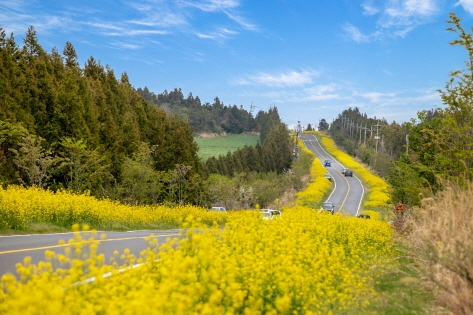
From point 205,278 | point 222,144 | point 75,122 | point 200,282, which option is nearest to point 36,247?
point 200,282

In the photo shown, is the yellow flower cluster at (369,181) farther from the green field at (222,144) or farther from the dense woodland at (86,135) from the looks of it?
the green field at (222,144)

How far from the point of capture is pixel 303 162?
8219 centimetres

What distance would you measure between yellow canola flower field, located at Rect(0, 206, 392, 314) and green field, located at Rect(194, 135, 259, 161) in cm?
8919

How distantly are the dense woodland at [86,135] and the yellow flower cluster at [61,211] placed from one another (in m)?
4.85

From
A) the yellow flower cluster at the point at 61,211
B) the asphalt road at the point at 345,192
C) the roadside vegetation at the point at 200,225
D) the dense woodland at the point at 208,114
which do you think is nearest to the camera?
the roadside vegetation at the point at 200,225

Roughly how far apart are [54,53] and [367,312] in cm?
3601

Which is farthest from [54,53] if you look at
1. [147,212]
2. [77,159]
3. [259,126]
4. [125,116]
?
[259,126]

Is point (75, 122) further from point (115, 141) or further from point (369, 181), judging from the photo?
point (369, 181)

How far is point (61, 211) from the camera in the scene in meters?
16.7

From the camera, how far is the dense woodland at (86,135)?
25.4m

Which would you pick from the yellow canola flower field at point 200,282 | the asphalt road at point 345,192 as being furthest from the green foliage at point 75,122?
the asphalt road at point 345,192

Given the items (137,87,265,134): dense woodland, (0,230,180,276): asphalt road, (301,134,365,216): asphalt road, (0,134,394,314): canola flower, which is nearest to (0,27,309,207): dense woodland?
(0,230,180,276): asphalt road

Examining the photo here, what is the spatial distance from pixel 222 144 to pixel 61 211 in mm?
105673

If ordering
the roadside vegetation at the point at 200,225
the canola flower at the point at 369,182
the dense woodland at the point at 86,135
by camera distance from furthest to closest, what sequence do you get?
the canola flower at the point at 369,182 < the dense woodland at the point at 86,135 < the roadside vegetation at the point at 200,225
